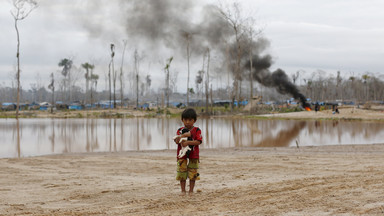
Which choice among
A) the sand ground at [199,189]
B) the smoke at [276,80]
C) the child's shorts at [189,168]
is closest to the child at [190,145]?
the child's shorts at [189,168]

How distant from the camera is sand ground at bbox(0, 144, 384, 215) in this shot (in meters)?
6.11

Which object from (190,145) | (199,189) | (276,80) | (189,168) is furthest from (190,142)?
(276,80)

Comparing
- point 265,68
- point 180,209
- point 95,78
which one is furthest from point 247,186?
point 95,78

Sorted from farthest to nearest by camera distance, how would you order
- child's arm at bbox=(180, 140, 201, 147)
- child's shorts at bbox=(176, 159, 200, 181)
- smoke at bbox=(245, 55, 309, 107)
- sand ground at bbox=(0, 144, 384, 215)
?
1. smoke at bbox=(245, 55, 309, 107)
2. child's shorts at bbox=(176, 159, 200, 181)
3. child's arm at bbox=(180, 140, 201, 147)
4. sand ground at bbox=(0, 144, 384, 215)

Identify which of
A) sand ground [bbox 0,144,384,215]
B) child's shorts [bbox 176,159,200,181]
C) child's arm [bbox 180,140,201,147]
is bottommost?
sand ground [bbox 0,144,384,215]

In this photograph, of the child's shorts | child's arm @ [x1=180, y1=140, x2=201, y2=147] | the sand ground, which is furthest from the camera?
the child's shorts

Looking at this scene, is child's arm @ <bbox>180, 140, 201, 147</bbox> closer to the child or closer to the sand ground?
the child

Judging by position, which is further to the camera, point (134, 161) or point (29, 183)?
point (134, 161)

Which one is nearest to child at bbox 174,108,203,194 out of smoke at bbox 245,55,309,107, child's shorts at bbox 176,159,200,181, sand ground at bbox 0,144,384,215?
child's shorts at bbox 176,159,200,181

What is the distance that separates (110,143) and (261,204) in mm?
16547

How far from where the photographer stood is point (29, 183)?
9.41 metres

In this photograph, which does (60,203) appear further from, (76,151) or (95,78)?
(95,78)

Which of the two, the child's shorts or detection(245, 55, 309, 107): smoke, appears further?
detection(245, 55, 309, 107): smoke

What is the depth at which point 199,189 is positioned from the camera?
7.98 metres
